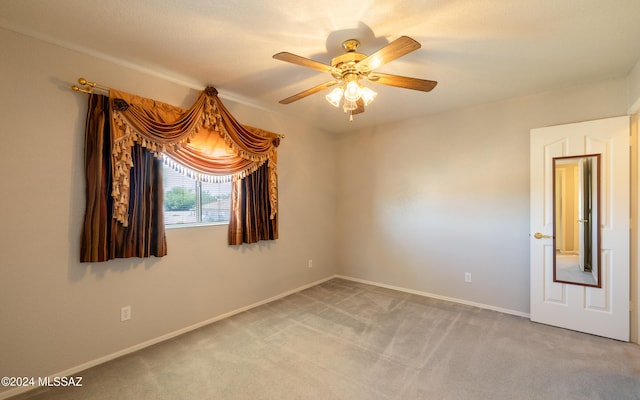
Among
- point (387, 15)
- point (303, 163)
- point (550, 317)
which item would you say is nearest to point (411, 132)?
point (303, 163)

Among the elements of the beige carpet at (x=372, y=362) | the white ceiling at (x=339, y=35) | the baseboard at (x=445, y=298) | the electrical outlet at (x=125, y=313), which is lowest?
the beige carpet at (x=372, y=362)

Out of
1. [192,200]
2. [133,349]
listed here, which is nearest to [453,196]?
[192,200]

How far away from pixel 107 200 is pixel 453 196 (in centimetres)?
381

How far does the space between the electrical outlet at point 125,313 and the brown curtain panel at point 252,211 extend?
3.70 ft

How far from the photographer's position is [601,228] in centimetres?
273

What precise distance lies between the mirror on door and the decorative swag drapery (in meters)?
3.20

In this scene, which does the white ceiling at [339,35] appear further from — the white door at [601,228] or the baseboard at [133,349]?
the baseboard at [133,349]

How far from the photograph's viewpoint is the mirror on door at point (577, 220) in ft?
9.10

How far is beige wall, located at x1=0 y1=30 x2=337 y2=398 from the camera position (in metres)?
1.95

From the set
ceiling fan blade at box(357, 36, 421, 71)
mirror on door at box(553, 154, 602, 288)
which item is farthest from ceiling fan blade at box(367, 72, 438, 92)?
mirror on door at box(553, 154, 602, 288)

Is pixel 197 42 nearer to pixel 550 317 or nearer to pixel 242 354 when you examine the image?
pixel 242 354

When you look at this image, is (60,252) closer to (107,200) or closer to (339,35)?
(107,200)

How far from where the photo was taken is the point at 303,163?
13.9 ft

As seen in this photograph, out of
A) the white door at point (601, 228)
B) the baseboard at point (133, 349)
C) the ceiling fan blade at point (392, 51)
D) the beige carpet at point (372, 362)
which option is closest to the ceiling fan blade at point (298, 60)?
the ceiling fan blade at point (392, 51)
